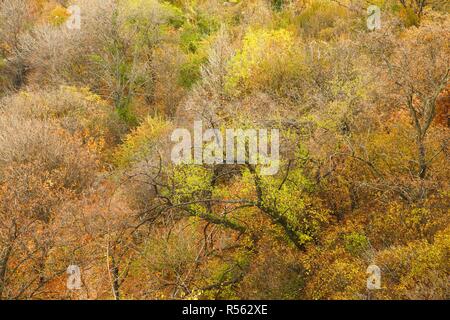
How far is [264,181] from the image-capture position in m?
16.1

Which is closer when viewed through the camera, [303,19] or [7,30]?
[303,19]

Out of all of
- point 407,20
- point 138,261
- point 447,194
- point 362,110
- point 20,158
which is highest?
point 407,20

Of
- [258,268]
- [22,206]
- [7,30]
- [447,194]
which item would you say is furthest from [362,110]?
[7,30]

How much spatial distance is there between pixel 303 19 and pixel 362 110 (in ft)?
59.0

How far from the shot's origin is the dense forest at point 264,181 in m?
15.8

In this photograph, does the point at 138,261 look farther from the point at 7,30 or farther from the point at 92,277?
the point at 7,30

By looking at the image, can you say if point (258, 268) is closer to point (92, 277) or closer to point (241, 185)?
point (241, 185)

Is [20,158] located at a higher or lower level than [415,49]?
lower

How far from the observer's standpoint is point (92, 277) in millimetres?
17438

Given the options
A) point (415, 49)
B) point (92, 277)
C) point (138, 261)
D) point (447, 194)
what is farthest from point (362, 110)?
point (92, 277)

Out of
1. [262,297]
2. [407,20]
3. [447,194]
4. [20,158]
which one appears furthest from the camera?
[407,20]

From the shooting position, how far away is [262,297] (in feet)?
55.4

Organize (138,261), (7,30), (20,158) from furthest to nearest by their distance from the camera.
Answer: (7,30) < (20,158) < (138,261)

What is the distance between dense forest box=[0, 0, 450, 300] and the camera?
15.8 metres
